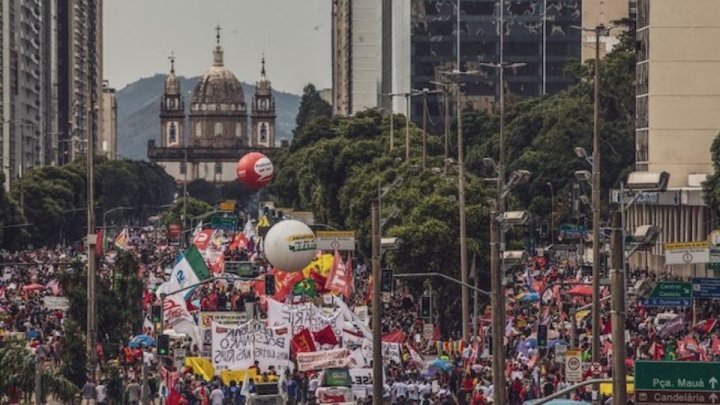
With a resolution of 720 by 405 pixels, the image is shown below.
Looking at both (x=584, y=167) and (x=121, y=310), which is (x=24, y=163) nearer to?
(x=584, y=167)

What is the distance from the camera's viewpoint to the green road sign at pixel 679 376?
2805 centimetres

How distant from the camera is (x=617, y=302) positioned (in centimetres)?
2548

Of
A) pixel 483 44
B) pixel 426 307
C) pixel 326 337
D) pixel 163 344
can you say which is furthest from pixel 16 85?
pixel 326 337

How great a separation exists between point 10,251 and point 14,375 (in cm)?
8275

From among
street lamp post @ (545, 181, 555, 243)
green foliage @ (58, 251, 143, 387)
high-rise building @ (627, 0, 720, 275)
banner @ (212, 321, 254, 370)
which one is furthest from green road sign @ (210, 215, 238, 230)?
banner @ (212, 321, 254, 370)

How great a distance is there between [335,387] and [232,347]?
2.60 m

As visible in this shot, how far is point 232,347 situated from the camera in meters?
47.1

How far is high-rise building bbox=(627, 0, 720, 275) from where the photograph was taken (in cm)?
8875

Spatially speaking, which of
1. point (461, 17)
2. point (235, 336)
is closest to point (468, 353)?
point (235, 336)

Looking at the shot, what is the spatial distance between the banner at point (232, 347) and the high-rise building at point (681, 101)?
4206 cm

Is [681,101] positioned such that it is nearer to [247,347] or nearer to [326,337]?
[326,337]

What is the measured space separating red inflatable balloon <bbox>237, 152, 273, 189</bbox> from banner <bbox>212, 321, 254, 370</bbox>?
56640 mm

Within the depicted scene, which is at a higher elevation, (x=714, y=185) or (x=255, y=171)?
(x=255, y=171)

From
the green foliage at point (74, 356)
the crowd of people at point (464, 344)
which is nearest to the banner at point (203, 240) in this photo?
the crowd of people at point (464, 344)
